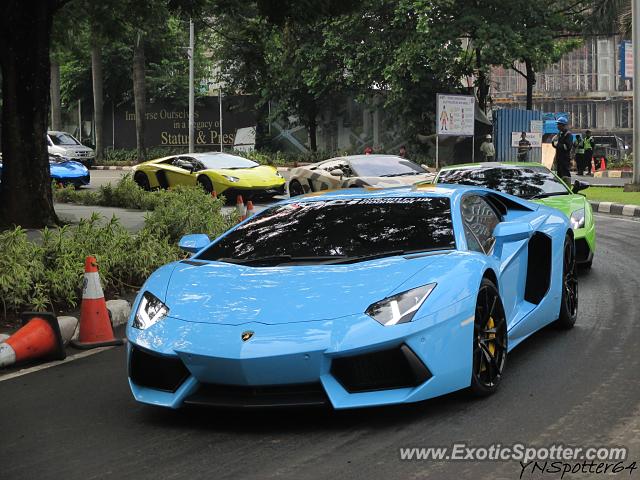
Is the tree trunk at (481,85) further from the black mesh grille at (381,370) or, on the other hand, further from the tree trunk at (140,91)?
Result: the black mesh grille at (381,370)

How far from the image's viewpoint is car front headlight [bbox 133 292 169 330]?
5090mm

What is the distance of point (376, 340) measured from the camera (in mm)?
4582

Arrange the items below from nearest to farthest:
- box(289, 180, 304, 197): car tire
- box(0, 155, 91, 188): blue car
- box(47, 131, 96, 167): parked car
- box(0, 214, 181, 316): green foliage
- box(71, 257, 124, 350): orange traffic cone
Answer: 1. box(71, 257, 124, 350): orange traffic cone
2. box(0, 214, 181, 316): green foliage
3. box(289, 180, 304, 197): car tire
4. box(0, 155, 91, 188): blue car
5. box(47, 131, 96, 167): parked car

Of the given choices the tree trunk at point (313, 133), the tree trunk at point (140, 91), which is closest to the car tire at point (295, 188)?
the tree trunk at point (140, 91)

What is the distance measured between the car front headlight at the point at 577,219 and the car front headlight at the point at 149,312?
19.6ft

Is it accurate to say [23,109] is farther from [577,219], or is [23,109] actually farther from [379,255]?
[379,255]

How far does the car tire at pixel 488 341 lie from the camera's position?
16.8 feet

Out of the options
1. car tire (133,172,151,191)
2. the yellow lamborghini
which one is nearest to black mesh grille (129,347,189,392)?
the yellow lamborghini

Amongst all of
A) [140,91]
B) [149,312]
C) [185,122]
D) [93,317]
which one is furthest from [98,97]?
[149,312]


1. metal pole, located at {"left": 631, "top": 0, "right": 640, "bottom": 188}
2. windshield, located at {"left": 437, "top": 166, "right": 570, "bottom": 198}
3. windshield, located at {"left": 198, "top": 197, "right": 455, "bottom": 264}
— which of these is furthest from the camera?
metal pole, located at {"left": 631, "top": 0, "right": 640, "bottom": 188}

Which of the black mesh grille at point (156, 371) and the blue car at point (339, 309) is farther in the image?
the black mesh grille at point (156, 371)

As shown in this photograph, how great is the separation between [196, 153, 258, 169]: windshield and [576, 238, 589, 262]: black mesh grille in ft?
42.0

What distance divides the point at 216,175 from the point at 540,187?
37.5ft

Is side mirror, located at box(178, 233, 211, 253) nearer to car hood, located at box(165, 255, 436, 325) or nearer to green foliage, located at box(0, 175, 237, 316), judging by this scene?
car hood, located at box(165, 255, 436, 325)
